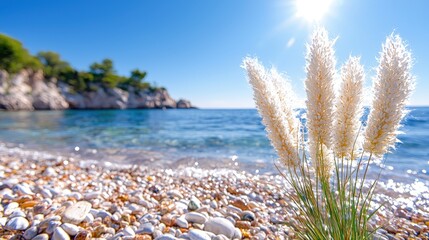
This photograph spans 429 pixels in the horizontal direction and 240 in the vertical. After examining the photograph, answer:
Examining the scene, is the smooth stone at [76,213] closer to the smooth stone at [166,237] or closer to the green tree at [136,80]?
the smooth stone at [166,237]

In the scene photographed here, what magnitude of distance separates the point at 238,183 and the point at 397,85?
161 inches

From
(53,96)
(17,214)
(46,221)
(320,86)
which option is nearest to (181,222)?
(46,221)

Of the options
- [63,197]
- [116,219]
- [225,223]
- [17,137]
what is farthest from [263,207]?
[17,137]

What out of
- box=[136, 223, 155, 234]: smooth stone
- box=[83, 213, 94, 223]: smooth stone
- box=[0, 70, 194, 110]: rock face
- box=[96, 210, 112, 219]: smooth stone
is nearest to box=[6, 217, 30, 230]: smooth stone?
box=[83, 213, 94, 223]: smooth stone

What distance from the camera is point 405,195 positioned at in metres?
4.23

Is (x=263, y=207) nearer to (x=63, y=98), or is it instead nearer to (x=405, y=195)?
(x=405, y=195)

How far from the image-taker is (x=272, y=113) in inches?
51.6

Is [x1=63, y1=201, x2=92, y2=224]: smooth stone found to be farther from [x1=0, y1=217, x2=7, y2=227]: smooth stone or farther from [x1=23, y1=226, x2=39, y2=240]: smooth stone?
[x1=0, y1=217, x2=7, y2=227]: smooth stone

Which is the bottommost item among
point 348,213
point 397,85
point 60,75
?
point 348,213

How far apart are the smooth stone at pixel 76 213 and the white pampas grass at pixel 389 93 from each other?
9.71 ft

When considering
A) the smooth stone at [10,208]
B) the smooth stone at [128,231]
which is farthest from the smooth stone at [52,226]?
the smooth stone at [10,208]

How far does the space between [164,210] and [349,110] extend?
2.68 metres

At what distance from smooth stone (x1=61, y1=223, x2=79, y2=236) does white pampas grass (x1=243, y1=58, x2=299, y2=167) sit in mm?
2283

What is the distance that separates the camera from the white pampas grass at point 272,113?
4.29ft
